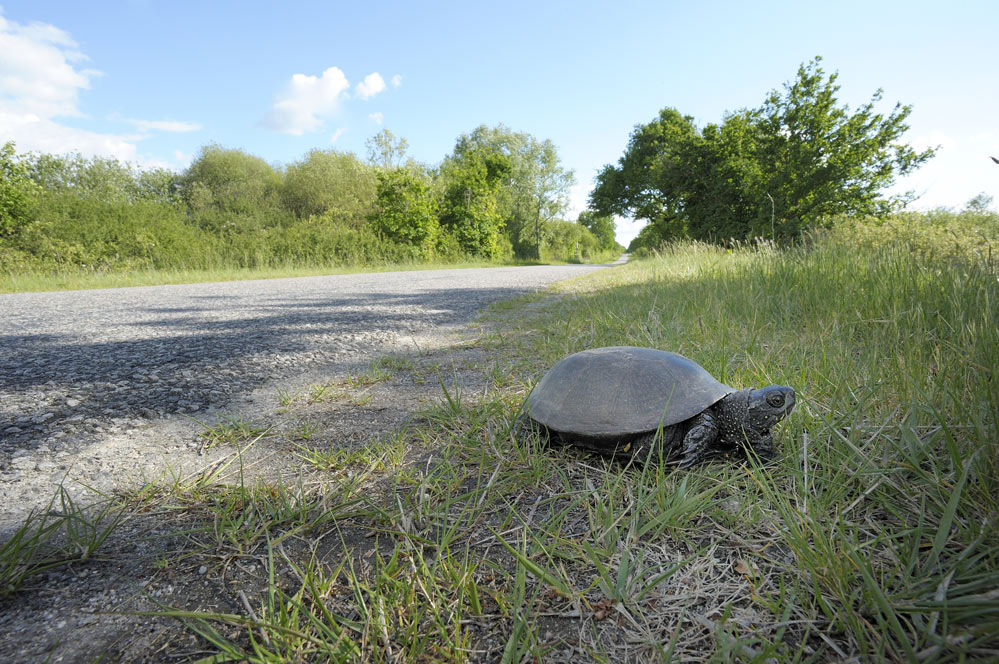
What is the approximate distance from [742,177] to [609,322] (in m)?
24.6

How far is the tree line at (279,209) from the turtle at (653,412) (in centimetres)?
1685

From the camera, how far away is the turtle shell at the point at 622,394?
1.66 meters

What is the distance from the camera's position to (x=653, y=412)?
1.66 metres

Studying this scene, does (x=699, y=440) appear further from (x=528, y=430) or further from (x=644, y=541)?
(x=528, y=430)

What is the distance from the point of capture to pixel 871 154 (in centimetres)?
1980

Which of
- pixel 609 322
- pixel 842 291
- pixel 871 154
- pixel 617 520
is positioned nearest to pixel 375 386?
pixel 617 520

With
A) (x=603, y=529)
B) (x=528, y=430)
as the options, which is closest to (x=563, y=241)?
(x=528, y=430)

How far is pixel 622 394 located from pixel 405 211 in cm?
2226

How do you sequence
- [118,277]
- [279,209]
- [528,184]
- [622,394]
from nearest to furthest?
[622,394] < [118,277] < [279,209] < [528,184]

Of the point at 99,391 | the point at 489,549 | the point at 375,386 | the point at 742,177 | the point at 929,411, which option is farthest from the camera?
the point at 742,177

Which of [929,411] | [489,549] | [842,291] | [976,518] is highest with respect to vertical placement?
[842,291]

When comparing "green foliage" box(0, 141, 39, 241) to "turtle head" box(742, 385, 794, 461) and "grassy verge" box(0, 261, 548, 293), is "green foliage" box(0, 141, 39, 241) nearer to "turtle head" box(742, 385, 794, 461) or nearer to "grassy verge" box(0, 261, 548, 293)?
"grassy verge" box(0, 261, 548, 293)

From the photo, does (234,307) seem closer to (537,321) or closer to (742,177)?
(537,321)

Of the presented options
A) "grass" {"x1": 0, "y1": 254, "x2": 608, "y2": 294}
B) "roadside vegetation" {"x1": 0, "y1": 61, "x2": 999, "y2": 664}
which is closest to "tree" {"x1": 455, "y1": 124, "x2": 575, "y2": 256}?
"grass" {"x1": 0, "y1": 254, "x2": 608, "y2": 294}
